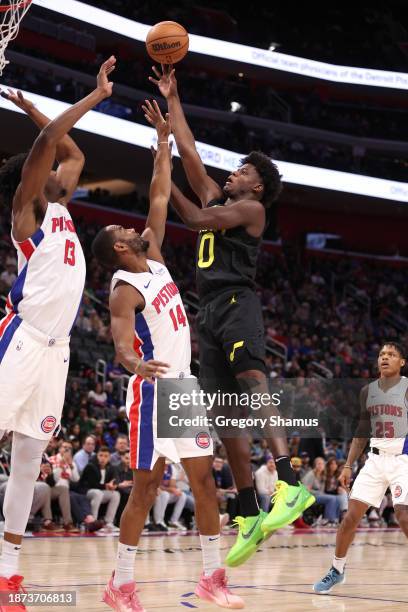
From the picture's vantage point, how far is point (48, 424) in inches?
197

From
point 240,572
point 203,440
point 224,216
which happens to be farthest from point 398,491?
point 224,216

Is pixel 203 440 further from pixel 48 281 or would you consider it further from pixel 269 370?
pixel 269 370

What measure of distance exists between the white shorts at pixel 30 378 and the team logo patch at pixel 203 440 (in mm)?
832

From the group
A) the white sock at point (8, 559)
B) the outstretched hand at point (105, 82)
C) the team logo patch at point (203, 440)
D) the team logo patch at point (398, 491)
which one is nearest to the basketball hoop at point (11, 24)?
the outstretched hand at point (105, 82)

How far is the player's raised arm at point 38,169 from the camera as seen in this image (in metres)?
4.83

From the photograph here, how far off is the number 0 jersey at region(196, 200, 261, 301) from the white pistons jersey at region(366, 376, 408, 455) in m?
2.67

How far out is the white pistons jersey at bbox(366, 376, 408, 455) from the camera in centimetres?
775

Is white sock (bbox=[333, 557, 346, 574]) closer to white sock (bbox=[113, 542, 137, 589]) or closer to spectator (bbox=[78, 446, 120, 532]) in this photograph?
white sock (bbox=[113, 542, 137, 589])

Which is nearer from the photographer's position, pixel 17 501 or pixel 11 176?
pixel 17 501

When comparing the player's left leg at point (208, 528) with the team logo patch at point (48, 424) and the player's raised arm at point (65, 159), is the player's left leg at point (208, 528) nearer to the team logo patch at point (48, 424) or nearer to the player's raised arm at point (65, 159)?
the team logo patch at point (48, 424)

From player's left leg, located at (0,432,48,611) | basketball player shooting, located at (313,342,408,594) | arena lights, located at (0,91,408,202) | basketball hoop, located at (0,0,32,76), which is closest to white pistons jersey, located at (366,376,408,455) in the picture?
basketball player shooting, located at (313,342,408,594)

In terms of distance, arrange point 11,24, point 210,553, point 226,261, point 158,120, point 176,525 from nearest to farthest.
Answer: point 210,553 → point 226,261 → point 158,120 → point 11,24 → point 176,525

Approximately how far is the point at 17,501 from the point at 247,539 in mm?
1310

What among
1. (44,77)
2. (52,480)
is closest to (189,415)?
(52,480)
